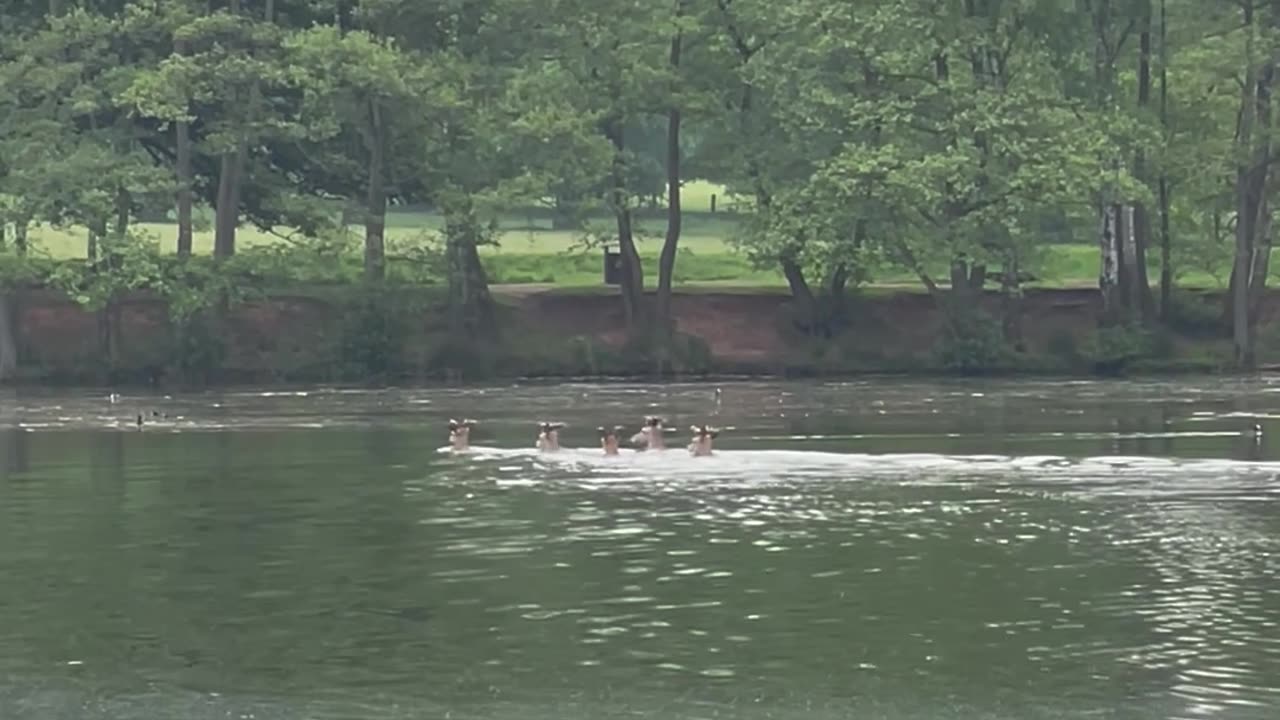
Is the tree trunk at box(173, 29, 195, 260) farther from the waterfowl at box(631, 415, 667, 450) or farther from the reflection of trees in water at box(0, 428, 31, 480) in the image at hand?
the waterfowl at box(631, 415, 667, 450)

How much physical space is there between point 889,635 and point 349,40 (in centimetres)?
4502

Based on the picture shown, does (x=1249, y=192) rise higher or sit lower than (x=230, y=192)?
higher

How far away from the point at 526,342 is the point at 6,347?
14.2 metres

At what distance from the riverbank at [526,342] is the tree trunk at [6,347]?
213 millimetres

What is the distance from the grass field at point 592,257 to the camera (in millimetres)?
77125

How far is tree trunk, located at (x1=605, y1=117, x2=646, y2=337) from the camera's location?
7206 cm

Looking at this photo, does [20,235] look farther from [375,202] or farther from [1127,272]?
[1127,272]

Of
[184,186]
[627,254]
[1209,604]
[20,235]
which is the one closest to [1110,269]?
[627,254]

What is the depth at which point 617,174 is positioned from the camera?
7269 cm

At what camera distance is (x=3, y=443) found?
4953 centimetres

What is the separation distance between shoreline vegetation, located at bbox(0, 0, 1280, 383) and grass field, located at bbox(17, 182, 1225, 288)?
69.2 inches

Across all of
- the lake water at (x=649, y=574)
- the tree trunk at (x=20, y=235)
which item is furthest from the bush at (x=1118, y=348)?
the tree trunk at (x=20, y=235)

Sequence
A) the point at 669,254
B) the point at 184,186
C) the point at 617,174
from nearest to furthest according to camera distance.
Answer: the point at 184,186
the point at 617,174
the point at 669,254

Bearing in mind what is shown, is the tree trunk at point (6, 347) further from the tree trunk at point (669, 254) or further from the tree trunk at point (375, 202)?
the tree trunk at point (669, 254)
